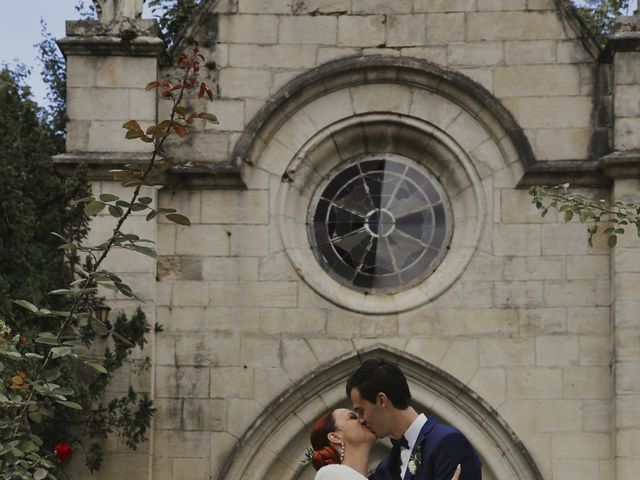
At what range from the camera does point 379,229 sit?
15383mm

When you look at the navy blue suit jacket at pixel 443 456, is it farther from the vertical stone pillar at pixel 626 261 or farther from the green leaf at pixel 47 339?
the vertical stone pillar at pixel 626 261

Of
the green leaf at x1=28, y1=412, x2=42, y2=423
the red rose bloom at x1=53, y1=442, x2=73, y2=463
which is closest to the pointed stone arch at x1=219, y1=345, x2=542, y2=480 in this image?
the red rose bloom at x1=53, y1=442, x2=73, y2=463

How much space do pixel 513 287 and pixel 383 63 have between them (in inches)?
87.6

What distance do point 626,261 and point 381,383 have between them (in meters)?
7.70

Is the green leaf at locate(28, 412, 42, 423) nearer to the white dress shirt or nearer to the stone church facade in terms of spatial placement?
the white dress shirt

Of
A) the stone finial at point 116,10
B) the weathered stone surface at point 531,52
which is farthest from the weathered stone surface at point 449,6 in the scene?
the stone finial at point 116,10

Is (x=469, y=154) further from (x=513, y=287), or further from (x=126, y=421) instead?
(x=126, y=421)

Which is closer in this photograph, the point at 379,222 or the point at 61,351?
the point at 61,351

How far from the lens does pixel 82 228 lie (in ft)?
46.6

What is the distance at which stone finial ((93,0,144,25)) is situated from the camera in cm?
1522

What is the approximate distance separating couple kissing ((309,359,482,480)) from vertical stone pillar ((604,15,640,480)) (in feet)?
23.1

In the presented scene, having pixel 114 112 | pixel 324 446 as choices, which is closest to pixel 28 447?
pixel 324 446

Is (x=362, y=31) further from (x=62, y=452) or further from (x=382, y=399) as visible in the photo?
(x=382, y=399)

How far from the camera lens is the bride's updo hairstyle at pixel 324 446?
7770 millimetres
